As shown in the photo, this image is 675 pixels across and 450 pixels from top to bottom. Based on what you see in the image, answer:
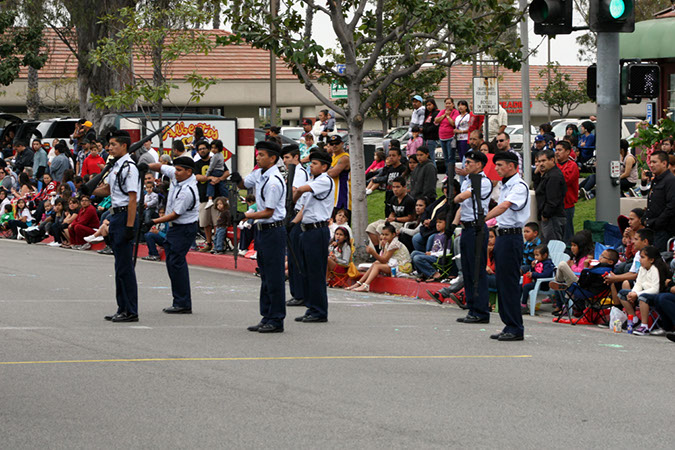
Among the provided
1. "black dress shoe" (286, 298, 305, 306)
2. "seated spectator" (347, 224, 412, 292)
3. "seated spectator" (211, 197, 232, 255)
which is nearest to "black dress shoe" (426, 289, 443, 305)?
"seated spectator" (347, 224, 412, 292)

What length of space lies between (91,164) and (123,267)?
13.0 meters

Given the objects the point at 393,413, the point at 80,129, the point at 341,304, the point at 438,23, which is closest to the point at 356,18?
the point at 438,23

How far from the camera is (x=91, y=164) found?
2475 cm

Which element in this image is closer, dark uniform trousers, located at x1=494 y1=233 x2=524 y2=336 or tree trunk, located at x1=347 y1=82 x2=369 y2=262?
dark uniform trousers, located at x1=494 y1=233 x2=524 y2=336

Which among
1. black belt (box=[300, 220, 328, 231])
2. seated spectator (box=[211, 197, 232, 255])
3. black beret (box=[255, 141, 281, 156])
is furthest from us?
seated spectator (box=[211, 197, 232, 255])

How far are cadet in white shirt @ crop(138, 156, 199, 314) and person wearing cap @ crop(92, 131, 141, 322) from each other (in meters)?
0.58

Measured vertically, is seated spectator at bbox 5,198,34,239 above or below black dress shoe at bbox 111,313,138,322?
above

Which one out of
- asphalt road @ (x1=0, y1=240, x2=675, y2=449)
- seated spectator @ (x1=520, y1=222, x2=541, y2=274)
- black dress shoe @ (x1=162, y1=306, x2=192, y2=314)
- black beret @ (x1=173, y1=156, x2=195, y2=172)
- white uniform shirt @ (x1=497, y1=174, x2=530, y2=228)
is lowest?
asphalt road @ (x1=0, y1=240, x2=675, y2=449)

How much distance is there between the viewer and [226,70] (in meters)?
48.4

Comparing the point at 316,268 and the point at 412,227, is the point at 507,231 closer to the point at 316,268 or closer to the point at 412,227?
the point at 316,268

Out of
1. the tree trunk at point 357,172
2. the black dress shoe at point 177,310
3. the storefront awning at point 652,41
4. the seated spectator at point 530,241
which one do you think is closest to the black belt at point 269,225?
the black dress shoe at point 177,310

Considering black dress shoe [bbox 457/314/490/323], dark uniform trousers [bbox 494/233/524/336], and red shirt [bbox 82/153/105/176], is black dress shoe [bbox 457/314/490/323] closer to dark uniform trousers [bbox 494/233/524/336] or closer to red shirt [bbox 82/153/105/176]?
dark uniform trousers [bbox 494/233/524/336]

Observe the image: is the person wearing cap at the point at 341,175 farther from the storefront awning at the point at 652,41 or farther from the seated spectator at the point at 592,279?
the storefront awning at the point at 652,41

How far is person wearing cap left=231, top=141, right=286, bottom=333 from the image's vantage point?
1155 centimetres
